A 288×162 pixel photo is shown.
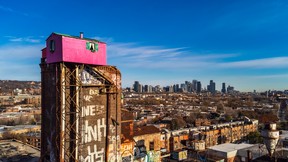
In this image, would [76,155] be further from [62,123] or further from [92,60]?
[92,60]

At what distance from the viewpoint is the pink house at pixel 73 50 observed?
13.2 metres

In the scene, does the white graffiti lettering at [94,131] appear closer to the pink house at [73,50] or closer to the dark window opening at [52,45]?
the pink house at [73,50]

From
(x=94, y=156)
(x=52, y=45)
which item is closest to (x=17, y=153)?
(x=94, y=156)

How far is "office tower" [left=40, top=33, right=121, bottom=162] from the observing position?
43.5 feet

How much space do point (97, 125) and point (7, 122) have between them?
61066 millimetres

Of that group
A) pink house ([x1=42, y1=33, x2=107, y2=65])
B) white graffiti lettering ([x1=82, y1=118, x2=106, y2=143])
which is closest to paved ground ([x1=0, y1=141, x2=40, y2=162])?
white graffiti lettering ([x1=82, y1=118, x2=106, y2=143])

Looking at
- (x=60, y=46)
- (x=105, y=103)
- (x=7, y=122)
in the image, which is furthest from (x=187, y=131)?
(x=7, y=122)

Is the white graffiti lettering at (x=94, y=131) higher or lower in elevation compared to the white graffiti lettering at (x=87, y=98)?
lower

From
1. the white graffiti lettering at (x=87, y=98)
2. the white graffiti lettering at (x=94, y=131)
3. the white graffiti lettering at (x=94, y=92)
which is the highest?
the white graffiti lettering at (x=94, y=92)

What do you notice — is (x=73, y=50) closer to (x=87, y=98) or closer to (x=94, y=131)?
(x=87, y=98)

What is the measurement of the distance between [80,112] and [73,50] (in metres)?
3.32

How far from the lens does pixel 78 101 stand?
13797 mm

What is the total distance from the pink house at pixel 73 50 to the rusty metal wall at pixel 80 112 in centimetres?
35

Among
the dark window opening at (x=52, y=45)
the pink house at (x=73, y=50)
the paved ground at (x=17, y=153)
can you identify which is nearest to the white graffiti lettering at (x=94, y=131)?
the pink house at (x=73, y=50)
